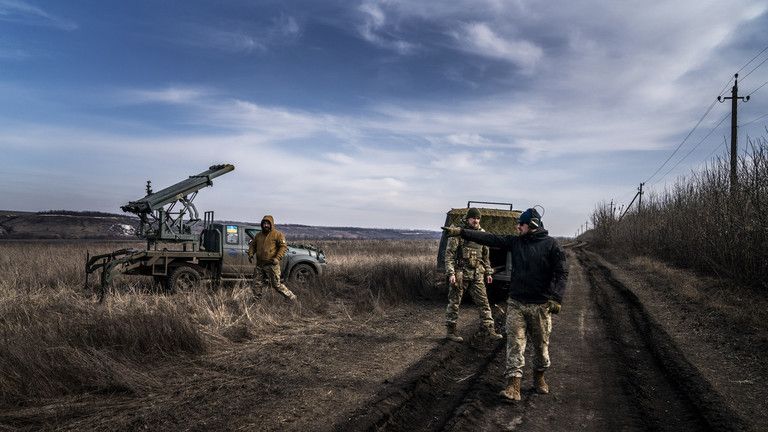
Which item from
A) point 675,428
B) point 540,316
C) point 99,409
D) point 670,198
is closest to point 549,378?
point 540,316

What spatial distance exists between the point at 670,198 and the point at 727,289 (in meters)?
13.5

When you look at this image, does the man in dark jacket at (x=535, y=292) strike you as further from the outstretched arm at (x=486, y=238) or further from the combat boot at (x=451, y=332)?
the combat boot at (x=451, y=332)

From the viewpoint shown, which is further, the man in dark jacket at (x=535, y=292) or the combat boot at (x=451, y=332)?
the combat boot at (x=451, y=332)

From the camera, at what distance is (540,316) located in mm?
5168

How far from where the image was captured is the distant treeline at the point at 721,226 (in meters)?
11.7

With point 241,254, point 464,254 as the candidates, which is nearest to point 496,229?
point 464,254

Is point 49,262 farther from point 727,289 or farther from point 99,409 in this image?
point 727,289

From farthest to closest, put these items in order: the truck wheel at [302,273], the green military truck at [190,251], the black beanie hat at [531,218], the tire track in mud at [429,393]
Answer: the truck wheel at [302,273] < the green military truck at [190,251] < the black beanie hat at [531,218] < the tire track in mud at [429,393]

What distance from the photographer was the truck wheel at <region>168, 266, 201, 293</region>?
12.2 metres

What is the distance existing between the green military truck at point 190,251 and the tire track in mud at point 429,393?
7.37 m

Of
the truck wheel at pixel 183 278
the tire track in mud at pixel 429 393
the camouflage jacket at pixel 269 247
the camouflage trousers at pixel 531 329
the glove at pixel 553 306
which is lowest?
the tire track in mud at pixel 429 393

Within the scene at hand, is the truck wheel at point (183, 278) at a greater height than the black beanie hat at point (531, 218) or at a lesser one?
lesser

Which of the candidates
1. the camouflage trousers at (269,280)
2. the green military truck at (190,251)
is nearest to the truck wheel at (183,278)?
the green military truck at (190,251)

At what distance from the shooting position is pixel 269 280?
10.4 meters
